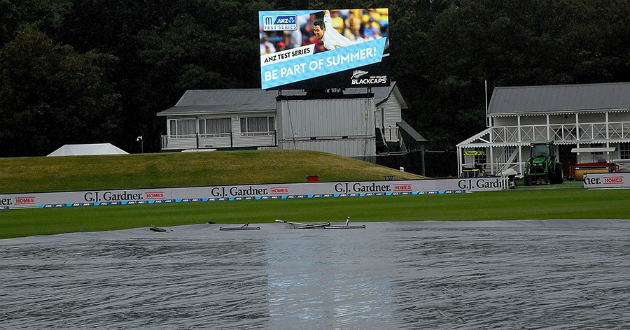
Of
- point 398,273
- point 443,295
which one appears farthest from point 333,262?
point 443,295

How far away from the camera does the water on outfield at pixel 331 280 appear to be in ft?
34.2

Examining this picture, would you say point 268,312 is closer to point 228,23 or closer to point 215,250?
point 215,250

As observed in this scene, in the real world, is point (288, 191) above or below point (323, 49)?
below

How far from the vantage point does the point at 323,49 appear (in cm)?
5038

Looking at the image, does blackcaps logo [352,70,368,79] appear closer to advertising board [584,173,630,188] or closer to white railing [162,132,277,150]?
white railing [162,132,277,150]

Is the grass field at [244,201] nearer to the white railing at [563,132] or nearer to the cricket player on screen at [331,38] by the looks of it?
the cricket player on screen at [331,38]

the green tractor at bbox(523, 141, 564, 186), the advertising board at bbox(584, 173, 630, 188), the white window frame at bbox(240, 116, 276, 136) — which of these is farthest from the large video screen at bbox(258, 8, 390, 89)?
the advertising board at bbox(584, 173, 630, 188)

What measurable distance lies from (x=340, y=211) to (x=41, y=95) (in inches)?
1440

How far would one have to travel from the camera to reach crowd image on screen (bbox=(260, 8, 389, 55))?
50.1m

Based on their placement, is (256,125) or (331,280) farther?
(256,125)

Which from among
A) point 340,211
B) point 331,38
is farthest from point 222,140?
point 340,211

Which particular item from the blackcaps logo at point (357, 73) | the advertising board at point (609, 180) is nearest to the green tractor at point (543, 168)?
the advertising board at point (609, 180)

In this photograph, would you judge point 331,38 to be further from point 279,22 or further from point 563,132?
point 563,132

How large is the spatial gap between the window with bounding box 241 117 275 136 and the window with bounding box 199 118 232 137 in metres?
1.12
